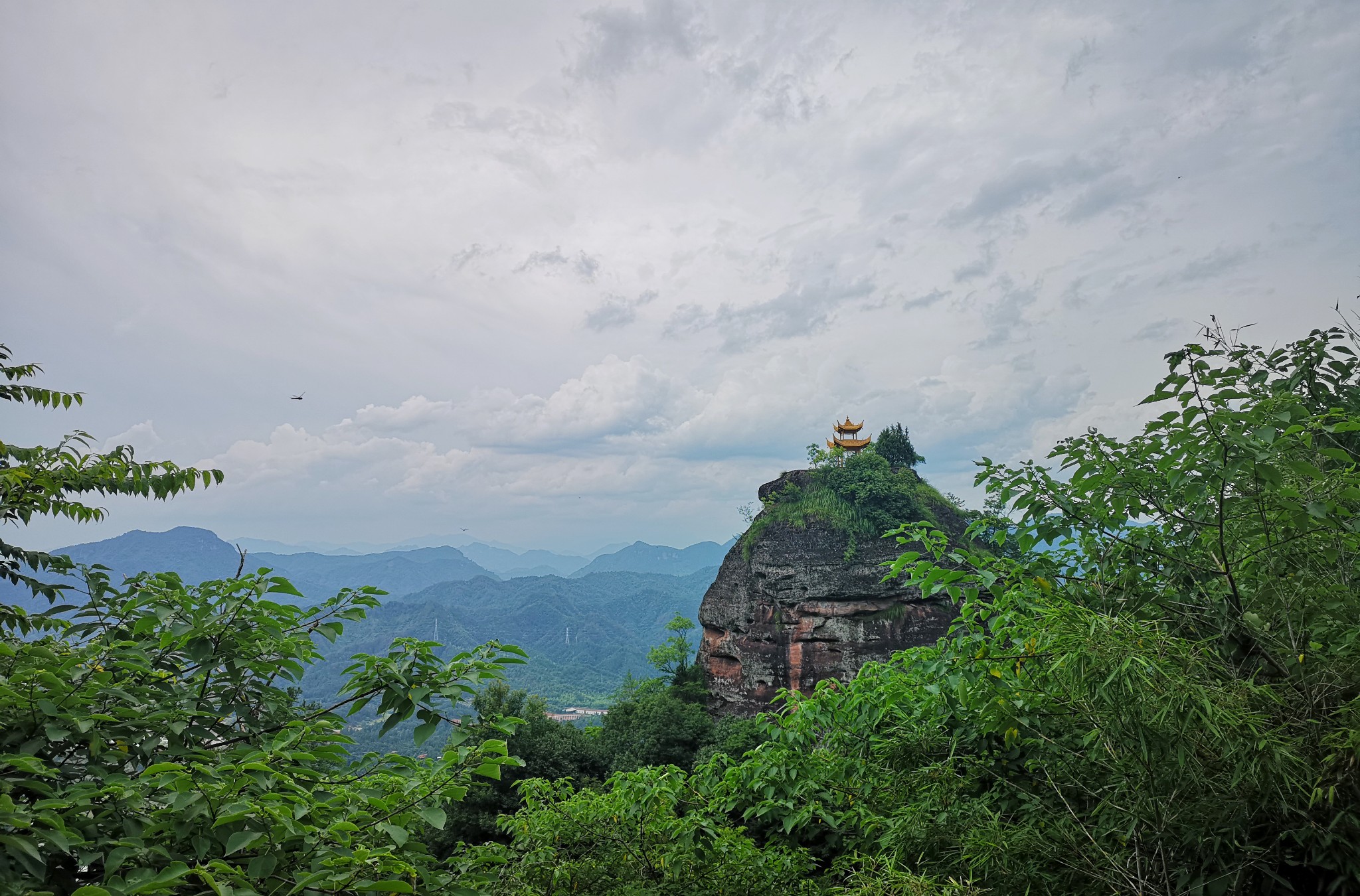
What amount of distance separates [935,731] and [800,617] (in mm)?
23646

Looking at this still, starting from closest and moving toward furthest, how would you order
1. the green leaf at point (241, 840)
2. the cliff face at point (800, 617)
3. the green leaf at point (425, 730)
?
the green leaf at point (241, 840) < the green leaf at point (425, 730) < the cliff face at point (800, 617)

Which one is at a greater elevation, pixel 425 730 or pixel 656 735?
pixel 425 730

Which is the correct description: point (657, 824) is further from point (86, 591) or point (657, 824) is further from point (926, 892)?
point (86, 591)

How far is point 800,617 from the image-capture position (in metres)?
26.2

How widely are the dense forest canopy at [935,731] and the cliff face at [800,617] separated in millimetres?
22159

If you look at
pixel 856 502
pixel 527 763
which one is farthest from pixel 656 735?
pixel 856 502

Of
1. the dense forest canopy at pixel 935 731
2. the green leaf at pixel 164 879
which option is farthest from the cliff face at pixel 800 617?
the green leaf at pixel 164 879

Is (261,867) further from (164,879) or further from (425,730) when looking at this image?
(425,730)

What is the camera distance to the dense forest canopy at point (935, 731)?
67.9 inches

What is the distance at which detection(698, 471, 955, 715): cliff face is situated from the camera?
2514 cm

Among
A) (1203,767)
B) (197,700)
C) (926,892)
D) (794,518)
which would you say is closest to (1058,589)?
(1203,767)

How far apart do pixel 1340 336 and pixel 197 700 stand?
5.78m

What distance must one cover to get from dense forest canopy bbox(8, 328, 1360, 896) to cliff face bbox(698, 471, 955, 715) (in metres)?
22.2

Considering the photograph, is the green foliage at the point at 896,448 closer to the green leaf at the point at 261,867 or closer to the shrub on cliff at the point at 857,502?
the shrub on cliff at the point at 857,502
